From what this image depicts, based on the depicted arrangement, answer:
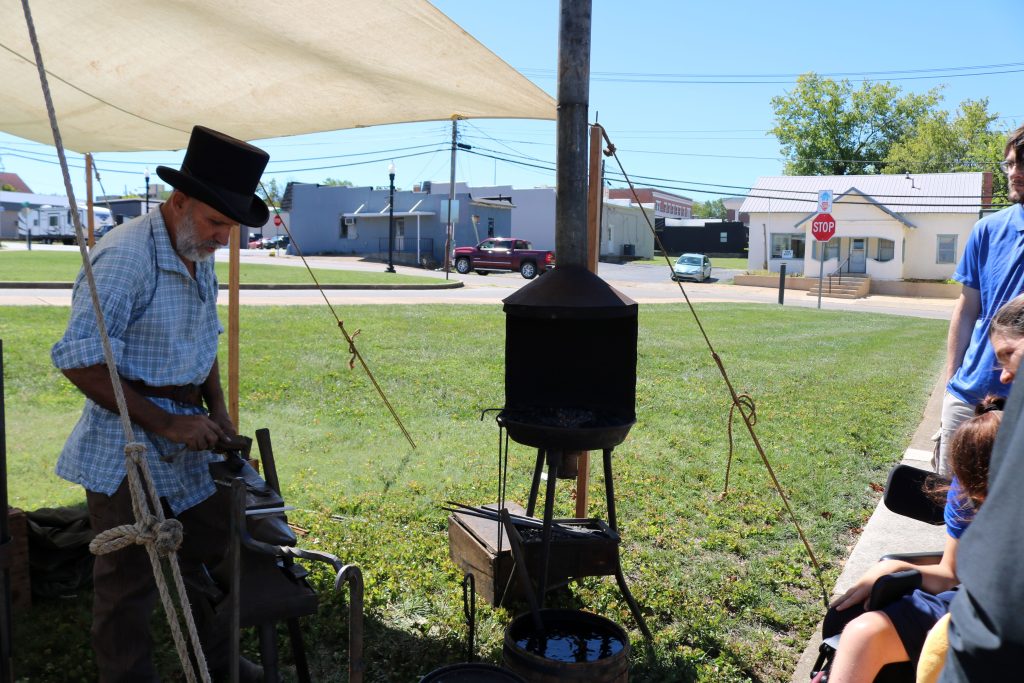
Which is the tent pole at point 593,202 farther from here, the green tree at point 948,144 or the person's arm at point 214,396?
the green tree at point 948,144

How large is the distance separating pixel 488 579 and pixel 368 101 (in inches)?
112

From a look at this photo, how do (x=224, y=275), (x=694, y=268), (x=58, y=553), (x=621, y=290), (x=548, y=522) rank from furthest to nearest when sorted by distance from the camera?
(x=694, y=268) → (x=621, y=290) → (x=224, y=275) → (x=58, y=553) → (x=548, y=522)

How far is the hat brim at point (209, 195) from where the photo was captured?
8.05ft

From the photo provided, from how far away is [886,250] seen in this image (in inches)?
1455

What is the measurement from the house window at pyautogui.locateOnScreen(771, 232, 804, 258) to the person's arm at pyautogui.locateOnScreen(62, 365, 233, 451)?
138 feet

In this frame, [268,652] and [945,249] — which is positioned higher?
[945,249]

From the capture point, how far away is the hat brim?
2.46 m

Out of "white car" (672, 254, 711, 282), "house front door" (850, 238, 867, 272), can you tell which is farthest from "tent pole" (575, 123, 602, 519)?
"house front door" (850, 238, 867, 272)

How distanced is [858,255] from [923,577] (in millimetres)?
38845

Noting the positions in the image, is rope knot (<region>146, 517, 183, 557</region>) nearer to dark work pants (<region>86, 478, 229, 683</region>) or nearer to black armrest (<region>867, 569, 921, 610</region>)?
dark work pants (<region>86, 478, 229, 683</region>)

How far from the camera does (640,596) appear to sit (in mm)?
3895

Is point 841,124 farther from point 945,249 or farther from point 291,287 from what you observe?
point 291,287

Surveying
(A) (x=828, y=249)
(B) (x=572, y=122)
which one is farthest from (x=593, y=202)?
(A) (x=828, y=249)

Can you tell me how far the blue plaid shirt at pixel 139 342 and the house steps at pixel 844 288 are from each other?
32533 mm
